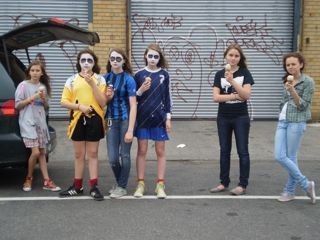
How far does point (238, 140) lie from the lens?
5734 mm

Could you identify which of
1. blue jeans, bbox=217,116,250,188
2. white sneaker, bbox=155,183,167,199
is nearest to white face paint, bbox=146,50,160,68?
blue jeans, bbox=217,116,250,188

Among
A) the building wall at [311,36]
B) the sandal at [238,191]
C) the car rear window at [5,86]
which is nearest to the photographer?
the car rear window at [5,86]

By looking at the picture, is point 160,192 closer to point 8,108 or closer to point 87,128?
point 87,128

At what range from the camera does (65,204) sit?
5.39m

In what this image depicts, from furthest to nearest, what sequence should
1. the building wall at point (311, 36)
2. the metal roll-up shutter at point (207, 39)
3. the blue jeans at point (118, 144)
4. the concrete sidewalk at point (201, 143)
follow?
the metal roll-up shutter at point (207, 39), the building wall at point (311, 36), the concrete sidewalk at point (201, 143), the blue jeans at point (118, 144)

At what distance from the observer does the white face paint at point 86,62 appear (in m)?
5.38

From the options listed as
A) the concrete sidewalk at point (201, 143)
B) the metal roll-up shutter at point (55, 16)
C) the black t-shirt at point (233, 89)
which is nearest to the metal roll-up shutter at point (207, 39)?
the concrete sidewalk at point (201, 143)

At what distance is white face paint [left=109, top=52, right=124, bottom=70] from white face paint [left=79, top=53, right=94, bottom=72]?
219mm

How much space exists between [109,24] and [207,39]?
2268 millimetres

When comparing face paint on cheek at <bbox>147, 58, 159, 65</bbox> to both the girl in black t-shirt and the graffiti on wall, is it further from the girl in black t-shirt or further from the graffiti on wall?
the graffiti on wall

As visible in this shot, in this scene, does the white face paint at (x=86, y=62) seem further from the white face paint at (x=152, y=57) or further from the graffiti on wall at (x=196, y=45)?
the graffiti on wall at (x=196, y=45)

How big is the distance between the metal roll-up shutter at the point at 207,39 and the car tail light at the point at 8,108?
19.3 feet

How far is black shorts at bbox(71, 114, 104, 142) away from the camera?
5402 millimetres

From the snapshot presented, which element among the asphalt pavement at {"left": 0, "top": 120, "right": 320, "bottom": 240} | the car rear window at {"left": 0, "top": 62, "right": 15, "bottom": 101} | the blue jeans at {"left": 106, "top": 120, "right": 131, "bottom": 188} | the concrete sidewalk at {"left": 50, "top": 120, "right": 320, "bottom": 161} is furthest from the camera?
the concrete sidewalk at {"left": 50, "top": 120, "right": 320, "bottom": 161}
